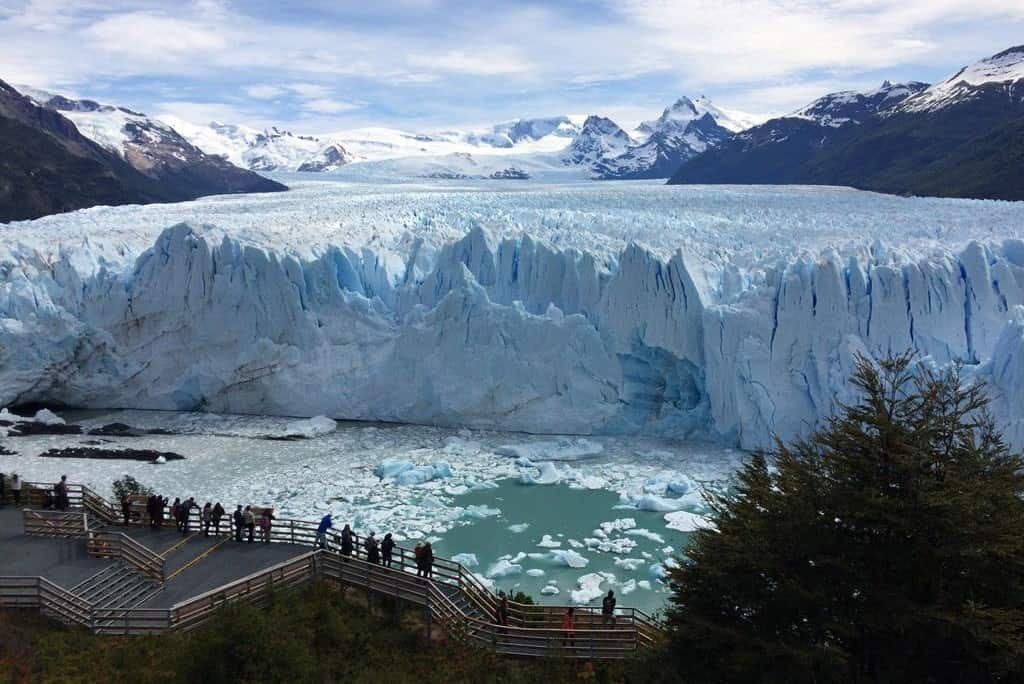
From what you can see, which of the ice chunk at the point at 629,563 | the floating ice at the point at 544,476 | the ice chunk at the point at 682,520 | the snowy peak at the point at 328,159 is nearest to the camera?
the ice chunk at the point at 629,563

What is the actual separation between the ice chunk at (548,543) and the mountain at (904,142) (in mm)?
34031

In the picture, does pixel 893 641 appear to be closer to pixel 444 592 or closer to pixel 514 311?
pixel 444 592

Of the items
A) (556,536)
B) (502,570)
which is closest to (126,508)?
(502,570)

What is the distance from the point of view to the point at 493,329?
58.2ft

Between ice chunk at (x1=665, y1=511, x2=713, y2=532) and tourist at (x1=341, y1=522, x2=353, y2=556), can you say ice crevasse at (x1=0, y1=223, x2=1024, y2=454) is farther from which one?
tourist at (x1=341, y1=522, x2=353, y2=556)

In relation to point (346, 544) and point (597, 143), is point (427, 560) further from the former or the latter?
point (597, 143)

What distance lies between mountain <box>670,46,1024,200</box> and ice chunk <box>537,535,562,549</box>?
34.0 metres

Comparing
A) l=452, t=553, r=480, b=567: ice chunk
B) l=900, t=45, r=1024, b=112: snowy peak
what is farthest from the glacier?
l=900, t=45, r=1024, b=112: snowy peak

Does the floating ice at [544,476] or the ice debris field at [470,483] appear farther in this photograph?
the floating ice at [544,476]

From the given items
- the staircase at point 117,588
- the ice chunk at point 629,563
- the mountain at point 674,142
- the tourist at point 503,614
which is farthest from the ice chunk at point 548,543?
the mountain at point 674,142

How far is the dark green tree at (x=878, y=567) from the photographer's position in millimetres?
5457

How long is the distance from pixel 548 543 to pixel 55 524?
20.2ft

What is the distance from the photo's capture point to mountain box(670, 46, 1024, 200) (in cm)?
4875

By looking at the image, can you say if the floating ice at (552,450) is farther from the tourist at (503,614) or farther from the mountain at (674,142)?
the mountain at (674,142)
